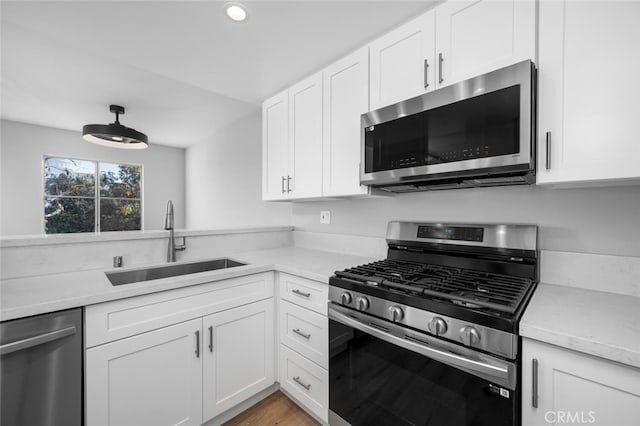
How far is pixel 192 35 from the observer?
5.80 ft

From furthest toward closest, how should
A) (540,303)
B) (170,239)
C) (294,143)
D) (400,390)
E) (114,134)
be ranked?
(114,134) → (294,143) → (170,239) → (400,390) → (540,303)

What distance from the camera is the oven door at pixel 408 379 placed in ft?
2.93

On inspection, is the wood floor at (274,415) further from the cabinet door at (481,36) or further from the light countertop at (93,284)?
the cabinet door at (481,36)

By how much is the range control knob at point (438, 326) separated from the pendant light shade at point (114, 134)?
3.53 meters

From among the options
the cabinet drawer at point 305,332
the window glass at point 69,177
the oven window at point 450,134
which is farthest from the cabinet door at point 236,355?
the window glass at point 69,177

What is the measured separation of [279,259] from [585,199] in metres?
1.72

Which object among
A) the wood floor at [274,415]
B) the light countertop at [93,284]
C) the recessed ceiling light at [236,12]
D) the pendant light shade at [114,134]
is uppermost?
the recessed ceiling light at [236,12]

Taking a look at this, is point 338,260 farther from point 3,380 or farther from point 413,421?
point 3,380

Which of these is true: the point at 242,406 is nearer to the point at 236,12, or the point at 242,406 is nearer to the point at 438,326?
the point at 438,326

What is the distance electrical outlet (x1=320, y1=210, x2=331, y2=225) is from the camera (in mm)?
2358

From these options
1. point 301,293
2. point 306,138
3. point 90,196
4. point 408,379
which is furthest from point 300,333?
point 90,196

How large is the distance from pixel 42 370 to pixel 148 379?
406mm

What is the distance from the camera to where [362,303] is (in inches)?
48.8

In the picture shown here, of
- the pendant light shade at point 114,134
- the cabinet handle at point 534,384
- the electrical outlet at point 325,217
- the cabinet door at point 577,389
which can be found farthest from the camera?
the pendant light shade at point 114,134
